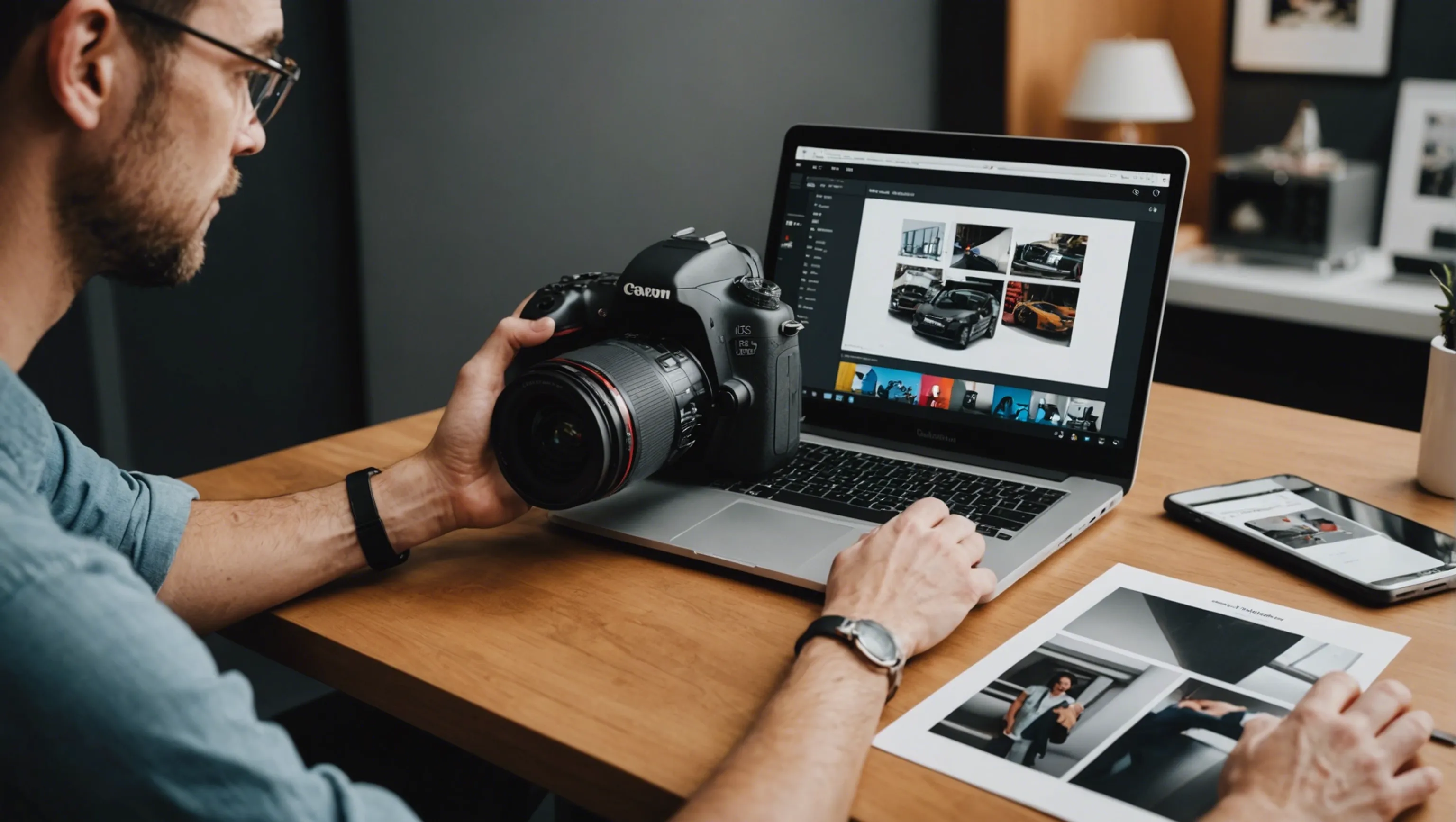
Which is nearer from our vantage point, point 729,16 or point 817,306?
point 817,306

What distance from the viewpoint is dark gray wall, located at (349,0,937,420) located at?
173 centimetres

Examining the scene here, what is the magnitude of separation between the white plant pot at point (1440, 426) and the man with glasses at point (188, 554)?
421mm

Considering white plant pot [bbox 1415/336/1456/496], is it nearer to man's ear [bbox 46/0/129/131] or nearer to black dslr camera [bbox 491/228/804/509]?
black dslr camera [bbox 491/228/804/509]

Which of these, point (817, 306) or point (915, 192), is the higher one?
point (915, 192)

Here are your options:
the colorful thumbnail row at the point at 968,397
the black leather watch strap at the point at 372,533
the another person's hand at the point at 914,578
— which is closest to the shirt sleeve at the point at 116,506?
the black leather watch strap at the point at 372,533

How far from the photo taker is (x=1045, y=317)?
1.05 meters

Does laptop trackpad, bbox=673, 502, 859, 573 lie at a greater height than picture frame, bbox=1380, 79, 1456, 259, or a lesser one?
lesser

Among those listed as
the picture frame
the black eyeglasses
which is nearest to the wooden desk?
the black eyeglasses

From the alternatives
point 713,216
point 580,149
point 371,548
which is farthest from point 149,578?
point 713,216

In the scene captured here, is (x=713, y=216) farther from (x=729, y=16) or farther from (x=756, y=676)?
(x=756, y=676)

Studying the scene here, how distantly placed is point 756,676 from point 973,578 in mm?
172

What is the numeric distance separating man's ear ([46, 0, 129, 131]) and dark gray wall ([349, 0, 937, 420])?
0.99 meters

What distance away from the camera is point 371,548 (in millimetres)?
917

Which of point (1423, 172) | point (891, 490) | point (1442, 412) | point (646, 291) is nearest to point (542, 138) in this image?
point (646, 291)
